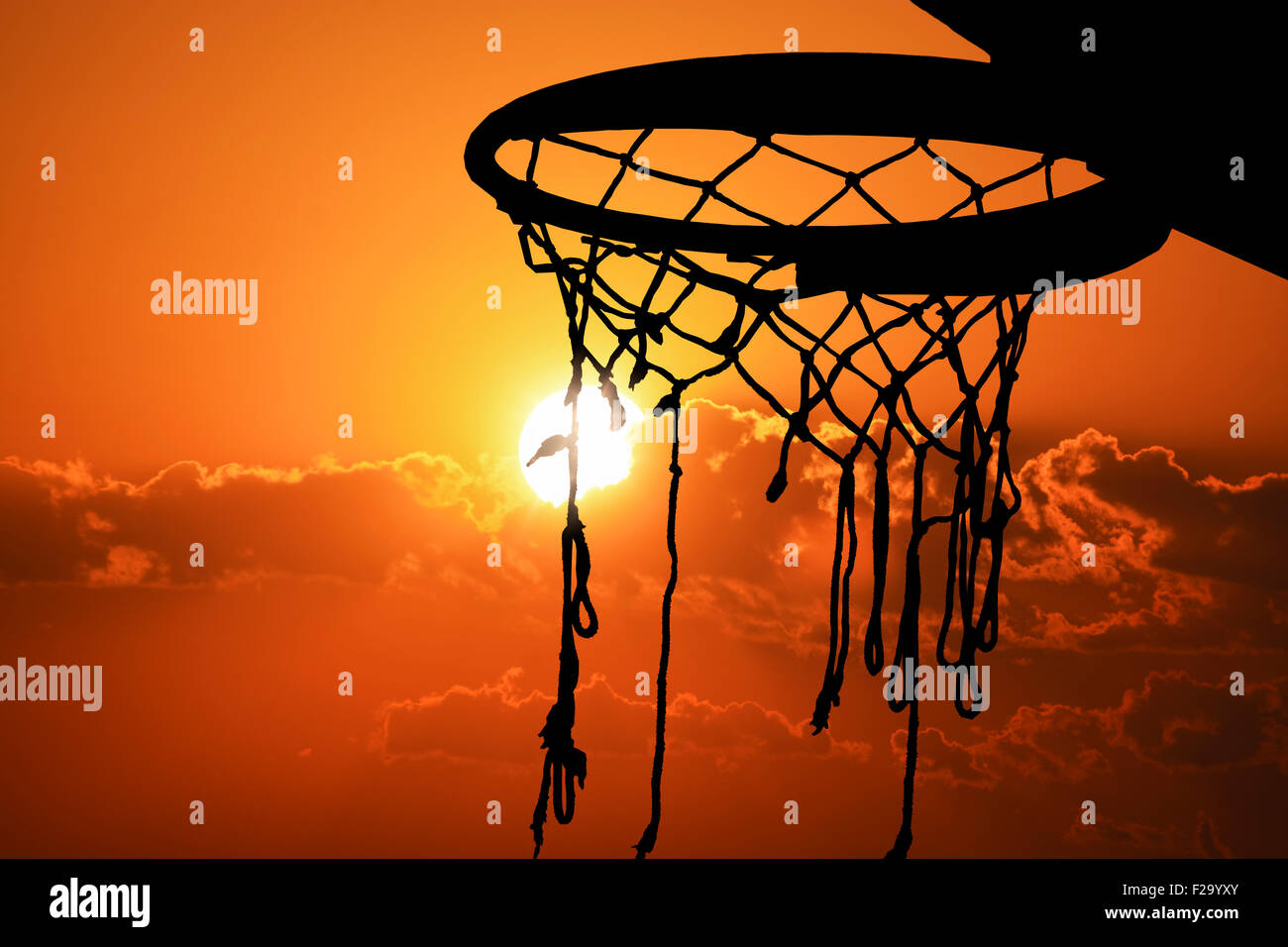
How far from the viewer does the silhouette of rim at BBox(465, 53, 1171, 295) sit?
1930mm

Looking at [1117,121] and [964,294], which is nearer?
[1117,121]

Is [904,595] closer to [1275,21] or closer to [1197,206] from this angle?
[1197,206]

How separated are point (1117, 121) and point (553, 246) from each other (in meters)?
1.24

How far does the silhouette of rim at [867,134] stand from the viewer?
193 cm

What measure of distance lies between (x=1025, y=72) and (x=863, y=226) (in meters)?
0.48

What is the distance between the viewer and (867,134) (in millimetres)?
2123

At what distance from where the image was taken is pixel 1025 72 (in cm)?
192

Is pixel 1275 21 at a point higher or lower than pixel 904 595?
higher
